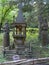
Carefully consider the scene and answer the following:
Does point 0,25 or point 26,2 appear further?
point 0,25

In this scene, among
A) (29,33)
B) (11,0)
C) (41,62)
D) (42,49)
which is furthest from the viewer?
(29,33)

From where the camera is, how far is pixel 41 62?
6.34 metres

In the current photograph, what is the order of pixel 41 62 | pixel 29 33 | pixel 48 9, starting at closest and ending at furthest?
pixel 41 62 < pixel 48 9 < pixel 29 33

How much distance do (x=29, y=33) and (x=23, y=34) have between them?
6509 millimetres

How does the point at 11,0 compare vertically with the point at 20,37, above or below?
above

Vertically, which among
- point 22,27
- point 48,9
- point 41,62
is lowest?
point 41,62

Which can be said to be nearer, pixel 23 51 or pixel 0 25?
pixel 23 51

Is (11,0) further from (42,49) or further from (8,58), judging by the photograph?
(42,49)

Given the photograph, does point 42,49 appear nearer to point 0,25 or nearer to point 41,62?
point 41,62

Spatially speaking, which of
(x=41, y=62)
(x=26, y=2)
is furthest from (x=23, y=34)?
(x=41, y=62)

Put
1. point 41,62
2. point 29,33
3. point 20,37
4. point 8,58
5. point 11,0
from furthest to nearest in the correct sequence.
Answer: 1. point 29,33
2. point 20,37
3. point 8,58
4. point 11,0
5. point 41,62

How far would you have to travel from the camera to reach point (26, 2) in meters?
8.70

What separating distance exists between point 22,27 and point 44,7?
2.70 m

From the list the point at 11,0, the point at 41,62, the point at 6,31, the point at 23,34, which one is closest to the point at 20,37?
the point at 23,34
